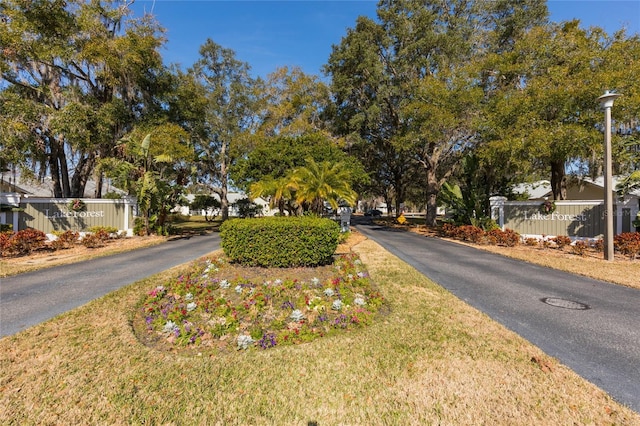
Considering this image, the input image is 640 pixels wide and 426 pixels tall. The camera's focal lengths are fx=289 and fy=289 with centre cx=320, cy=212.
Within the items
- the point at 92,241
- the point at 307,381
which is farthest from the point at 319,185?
the point at 92,241

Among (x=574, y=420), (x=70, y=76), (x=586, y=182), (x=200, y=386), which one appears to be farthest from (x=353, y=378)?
(x=586, y=182)

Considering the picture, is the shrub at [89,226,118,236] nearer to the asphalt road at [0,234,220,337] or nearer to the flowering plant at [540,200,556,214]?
the asphalt road at [0,234,220,337]

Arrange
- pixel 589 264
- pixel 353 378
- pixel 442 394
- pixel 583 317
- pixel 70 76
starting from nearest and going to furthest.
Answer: pixel 442 394 → pixel 353 378 → pixel 583 317 → pixel 589 264 → pixel 70 76

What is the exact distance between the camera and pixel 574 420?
2791 mm

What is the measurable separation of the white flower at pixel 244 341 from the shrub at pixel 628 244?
45.4 ft

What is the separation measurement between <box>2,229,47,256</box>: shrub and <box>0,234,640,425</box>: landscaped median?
9195 millimetres

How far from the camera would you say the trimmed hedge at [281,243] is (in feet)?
25.9

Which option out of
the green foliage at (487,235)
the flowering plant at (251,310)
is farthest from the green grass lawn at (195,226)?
the green foliage at (487,235)

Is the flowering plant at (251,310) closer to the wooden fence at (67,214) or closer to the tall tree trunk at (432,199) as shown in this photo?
the wooden fence at (67,214)

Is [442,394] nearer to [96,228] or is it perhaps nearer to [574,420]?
[574,420]

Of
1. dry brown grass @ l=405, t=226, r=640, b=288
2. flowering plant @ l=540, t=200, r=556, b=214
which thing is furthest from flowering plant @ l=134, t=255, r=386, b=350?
flowering plant @ l=540, t=200, r=556, b=214

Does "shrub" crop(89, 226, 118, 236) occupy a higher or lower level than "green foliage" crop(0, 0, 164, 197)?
lower

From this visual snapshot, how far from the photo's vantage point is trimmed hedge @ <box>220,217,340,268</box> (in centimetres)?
789

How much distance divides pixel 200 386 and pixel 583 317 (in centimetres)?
656
